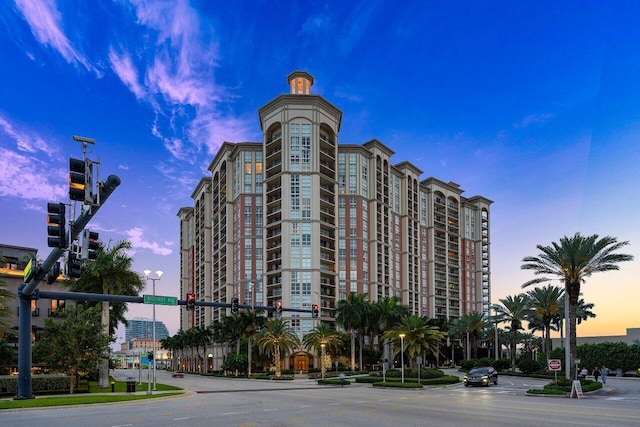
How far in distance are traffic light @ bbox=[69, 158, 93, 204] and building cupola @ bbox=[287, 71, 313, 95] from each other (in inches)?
3914

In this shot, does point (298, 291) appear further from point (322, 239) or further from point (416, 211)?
point (416, 211)

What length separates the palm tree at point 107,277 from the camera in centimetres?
4362

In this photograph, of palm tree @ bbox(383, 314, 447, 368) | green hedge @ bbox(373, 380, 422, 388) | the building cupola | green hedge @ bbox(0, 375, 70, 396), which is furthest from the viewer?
the building cupola

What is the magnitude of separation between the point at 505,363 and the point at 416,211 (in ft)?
224

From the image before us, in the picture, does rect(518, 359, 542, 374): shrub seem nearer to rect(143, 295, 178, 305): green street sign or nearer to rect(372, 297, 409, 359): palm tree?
rect(372, 297, 409, 359): palm tree

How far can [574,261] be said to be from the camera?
39.9 metres

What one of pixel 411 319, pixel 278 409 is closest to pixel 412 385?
pixel 411 319

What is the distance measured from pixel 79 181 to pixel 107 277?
35.5m

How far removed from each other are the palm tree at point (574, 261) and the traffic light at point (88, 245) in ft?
118

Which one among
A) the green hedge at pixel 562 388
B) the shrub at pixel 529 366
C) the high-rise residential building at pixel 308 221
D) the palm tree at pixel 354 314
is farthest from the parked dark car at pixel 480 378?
the high-rise residential building at pixel 308 221

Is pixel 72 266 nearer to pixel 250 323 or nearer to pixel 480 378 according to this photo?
pixel 480 378

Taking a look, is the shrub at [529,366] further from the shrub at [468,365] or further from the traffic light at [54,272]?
the traffic light at [54,272]

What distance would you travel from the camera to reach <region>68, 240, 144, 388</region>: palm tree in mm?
43625

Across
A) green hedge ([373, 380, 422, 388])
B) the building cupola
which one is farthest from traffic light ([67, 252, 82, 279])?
the building cupola
